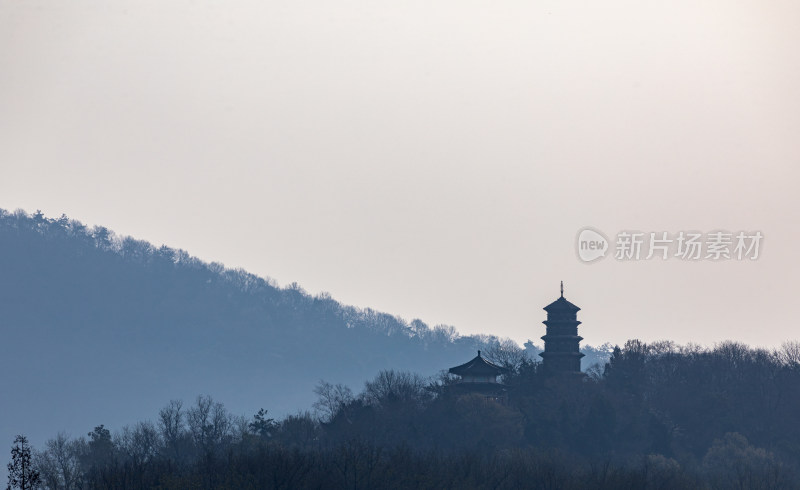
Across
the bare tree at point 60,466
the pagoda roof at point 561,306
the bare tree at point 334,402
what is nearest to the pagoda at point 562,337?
the pagoda roof at point 561,306

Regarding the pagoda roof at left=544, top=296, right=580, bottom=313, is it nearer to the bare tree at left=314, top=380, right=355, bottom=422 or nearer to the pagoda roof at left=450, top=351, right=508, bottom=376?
the pagoda roof at left=450, top=351, right=508, bottom=376

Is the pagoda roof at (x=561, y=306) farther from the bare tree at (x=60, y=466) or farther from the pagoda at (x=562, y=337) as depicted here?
the bare tree at (x=60, y=466)

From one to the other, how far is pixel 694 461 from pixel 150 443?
37376mm

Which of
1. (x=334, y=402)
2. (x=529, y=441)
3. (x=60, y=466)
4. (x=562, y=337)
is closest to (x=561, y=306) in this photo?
(x=562, y=337)

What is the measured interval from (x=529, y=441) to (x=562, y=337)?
45.0 feet

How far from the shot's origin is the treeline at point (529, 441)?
54156 millimetres

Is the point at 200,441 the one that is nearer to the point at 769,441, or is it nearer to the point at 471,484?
the point at 471,484

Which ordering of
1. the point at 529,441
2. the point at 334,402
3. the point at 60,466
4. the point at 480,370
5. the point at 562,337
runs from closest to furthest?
the point at 529,441 → the point at 480,370 → the point at 562,337 → the point at 60,466 → the point at 334,402

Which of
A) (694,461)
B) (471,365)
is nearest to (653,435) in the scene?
(694,461)

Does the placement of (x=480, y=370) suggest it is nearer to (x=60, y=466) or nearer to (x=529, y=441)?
(x=529, y=441)

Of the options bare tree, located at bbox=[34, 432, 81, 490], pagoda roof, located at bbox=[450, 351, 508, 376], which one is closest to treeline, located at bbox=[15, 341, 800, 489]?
bare tree, located at bbox=[34, 432, 81, 490]

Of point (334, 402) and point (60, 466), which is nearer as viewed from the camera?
point (60, 466)

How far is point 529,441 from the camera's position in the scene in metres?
71.8

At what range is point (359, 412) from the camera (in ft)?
247
